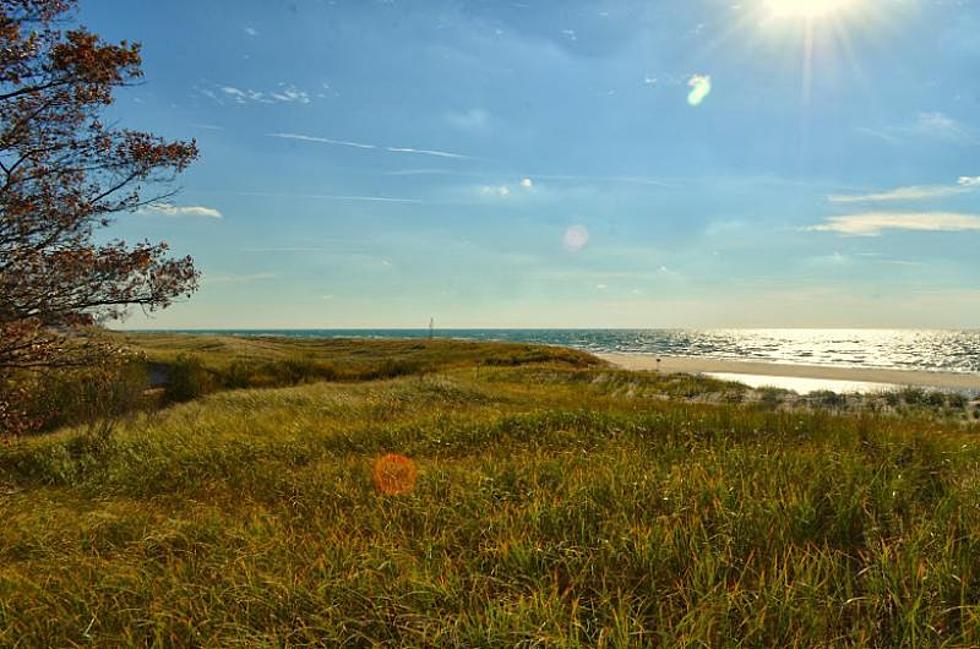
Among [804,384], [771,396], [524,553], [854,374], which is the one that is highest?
[524,553]

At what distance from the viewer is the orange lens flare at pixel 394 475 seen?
616 cm

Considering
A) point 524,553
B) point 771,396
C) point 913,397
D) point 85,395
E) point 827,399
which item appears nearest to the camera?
point 524,553

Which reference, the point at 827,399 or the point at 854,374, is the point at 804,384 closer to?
the point at 854,374

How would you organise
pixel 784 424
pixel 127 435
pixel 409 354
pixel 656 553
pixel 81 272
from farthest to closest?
pixel 409 354 < pixel 127 435 < pixel 784 424 < pixel 81 272 < pixel 656 553

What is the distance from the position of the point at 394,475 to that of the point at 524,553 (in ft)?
10.6

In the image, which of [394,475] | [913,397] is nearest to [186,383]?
[394,475]

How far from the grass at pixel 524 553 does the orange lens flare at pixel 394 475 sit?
16 cm

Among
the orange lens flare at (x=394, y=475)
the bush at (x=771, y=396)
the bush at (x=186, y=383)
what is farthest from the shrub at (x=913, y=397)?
the bush at (x=186, y=383)

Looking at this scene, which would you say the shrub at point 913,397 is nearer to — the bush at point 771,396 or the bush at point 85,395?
the bush at point 771,396

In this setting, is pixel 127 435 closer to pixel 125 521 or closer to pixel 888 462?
pixel 125 521

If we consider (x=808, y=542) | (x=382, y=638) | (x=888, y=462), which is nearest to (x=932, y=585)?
(x=808, y=542)

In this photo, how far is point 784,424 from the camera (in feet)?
33.2

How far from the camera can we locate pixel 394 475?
6.80m

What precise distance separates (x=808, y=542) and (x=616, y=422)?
6437mm
